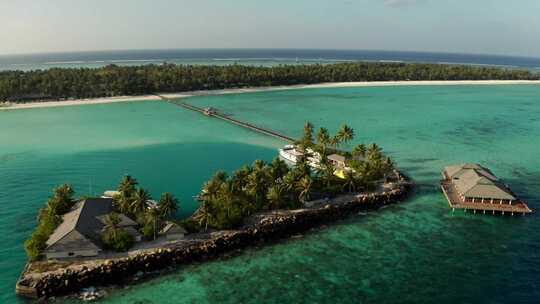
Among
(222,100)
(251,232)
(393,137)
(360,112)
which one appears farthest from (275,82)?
(251,232)

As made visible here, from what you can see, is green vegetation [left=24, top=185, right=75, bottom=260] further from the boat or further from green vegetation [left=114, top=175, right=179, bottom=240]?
the boat

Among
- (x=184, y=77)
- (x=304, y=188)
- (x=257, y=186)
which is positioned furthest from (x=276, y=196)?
(x=184, y=77)

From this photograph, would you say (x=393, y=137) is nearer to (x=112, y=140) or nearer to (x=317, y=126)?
(x=317, y=126)

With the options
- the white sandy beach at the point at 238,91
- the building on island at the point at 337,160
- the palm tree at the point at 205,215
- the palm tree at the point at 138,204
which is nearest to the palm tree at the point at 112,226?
the palm tree at the point at 138,204

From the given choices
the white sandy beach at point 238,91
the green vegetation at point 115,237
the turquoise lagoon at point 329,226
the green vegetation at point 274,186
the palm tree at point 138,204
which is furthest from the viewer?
the white sandy beach at point 238,91

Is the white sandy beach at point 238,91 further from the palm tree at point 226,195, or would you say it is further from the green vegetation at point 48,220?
the palm tree at point 226,195

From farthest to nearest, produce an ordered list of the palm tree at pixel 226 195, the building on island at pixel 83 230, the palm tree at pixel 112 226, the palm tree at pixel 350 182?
1. the palm tree at pixel 350 182
2. the palm tree at pixel 226 195
3. the palm tree at pixel 112 226
4. the building on island at pixel 83 230
